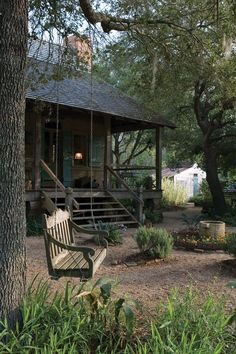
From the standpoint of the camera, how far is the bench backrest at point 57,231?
4.61m

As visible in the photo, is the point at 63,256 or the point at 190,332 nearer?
the point at 190,332

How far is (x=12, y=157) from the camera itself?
3756mm

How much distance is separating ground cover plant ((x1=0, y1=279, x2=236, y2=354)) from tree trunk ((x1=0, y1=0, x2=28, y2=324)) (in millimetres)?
248

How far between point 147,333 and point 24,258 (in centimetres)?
127

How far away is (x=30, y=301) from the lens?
3744 mm

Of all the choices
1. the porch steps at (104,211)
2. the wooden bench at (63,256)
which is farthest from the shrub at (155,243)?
the porch steps at (104,211)

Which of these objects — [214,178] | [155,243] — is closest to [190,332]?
[155,243]

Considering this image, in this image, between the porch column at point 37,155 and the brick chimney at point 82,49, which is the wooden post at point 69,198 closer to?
the porch column at point 37,155

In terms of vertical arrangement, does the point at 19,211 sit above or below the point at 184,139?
below

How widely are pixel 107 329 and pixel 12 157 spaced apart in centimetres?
170

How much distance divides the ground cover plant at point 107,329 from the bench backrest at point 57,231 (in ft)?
2.65

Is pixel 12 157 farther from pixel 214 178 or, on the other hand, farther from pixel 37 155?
pixel 214 178

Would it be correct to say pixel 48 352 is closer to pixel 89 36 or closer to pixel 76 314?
pixel 76 314

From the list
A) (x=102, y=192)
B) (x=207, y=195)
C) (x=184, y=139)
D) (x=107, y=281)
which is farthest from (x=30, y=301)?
(x=207, y=195)
